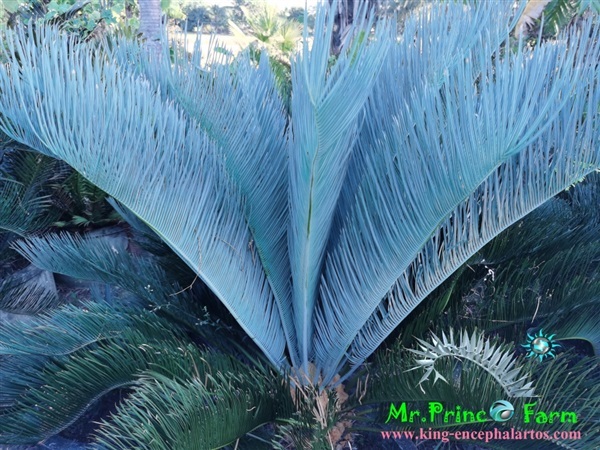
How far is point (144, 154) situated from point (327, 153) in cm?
60

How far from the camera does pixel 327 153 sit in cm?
153

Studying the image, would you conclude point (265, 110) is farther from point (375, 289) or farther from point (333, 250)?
point (375, 289)

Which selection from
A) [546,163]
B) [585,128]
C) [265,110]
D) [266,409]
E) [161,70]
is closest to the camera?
[585,128]

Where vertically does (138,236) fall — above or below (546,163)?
above

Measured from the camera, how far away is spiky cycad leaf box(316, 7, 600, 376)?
1.50 metres

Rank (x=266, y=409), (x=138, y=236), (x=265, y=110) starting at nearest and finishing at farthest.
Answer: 1. (x=266, y=409)
2. (x=265, y=110)
3. (x=138, y=236)

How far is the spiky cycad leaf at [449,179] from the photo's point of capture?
1.50m

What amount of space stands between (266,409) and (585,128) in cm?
136

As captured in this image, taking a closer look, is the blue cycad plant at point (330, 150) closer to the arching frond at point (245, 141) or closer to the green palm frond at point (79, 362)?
the arching frond at point (245, 141)

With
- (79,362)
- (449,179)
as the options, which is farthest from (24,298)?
(449,179)

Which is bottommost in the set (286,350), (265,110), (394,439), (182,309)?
(394,439)

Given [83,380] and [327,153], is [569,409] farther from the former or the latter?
[83,380]

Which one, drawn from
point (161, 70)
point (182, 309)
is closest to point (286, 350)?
point (182, 309)

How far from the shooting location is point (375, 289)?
1945mm
